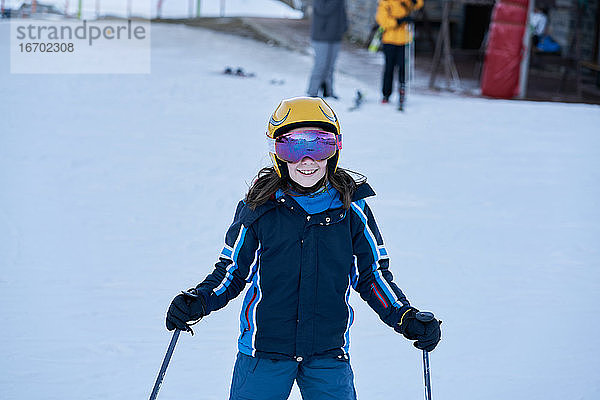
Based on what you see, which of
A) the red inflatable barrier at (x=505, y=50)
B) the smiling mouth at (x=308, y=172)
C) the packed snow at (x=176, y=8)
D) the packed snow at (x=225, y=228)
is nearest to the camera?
the smiling mouth at (x=308, y=172)

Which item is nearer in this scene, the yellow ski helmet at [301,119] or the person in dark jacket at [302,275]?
the person in dark jacket at [302,275]

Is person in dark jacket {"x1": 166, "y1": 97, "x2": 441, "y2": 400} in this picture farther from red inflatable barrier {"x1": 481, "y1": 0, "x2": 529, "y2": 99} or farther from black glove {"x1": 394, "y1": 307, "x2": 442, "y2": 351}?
red inflatable barrier {"x1": 481, "y1": 0, "x2": 529, "y2": 99}

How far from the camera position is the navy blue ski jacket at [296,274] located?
Result: 230 cm

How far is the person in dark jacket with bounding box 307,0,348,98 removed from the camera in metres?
9.74

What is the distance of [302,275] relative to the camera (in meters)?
2.30

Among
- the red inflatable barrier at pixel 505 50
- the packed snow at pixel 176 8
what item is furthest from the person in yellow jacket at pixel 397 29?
the packed snow at pixel 176 8

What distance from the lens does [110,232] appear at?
535 centimetres

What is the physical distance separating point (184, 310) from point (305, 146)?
0.57 meters

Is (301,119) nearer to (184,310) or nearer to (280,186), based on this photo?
(280,186)

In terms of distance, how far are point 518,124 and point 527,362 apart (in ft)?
18.9

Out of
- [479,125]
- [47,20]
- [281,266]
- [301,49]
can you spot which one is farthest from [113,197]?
[47,20]

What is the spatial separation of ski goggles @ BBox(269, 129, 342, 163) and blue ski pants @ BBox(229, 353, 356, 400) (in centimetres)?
57

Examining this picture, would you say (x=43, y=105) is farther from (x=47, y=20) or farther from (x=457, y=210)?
(x=47, y=20)

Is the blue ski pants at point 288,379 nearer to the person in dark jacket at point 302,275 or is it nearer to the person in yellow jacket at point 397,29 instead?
the person in dark jacket at point 302,275
